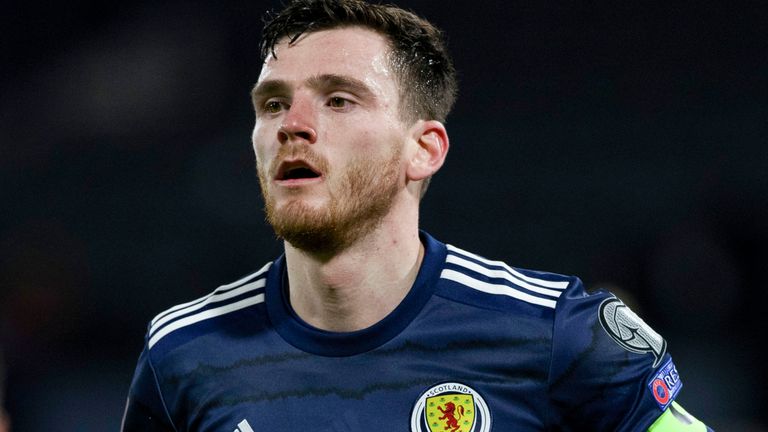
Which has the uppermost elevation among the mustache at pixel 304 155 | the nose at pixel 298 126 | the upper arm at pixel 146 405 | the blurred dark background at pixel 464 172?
the nose at pixel 298 126

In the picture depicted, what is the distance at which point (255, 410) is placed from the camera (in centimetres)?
224

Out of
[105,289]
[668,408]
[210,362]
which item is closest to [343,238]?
[210,362]

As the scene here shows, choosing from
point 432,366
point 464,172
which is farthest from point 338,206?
point 464,172

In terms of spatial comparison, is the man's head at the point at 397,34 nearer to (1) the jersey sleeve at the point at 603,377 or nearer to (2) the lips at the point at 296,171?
(2) the lips at the point at 296,171

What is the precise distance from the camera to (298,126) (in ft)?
7.34

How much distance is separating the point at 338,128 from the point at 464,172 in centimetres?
492

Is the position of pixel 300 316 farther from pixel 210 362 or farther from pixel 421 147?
pixel 421 147

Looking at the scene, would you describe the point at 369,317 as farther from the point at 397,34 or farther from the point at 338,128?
the point at 397,34

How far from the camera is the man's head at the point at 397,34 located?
2461 mm

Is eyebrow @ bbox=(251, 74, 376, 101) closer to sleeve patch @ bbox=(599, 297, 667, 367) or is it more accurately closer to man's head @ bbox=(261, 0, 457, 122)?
man's head @ bbox=(261, 0, 457, 122)

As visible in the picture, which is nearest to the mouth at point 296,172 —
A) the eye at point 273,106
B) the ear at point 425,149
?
the eye at point 273,106

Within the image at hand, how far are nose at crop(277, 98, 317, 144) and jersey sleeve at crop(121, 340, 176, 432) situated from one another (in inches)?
28.0

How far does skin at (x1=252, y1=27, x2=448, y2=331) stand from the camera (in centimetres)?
225

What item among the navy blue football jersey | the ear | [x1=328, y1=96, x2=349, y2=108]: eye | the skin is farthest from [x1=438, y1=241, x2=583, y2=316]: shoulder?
[x1=328, y1=96, x2=349, y2=108]: eye
